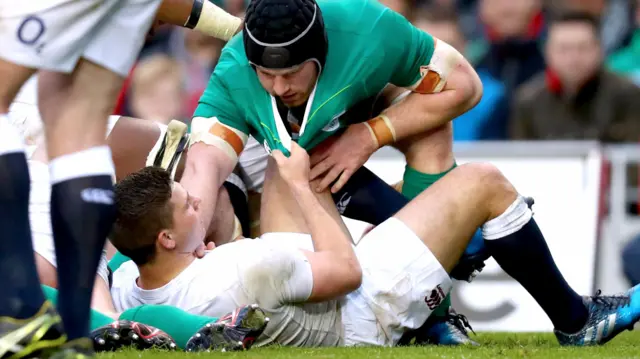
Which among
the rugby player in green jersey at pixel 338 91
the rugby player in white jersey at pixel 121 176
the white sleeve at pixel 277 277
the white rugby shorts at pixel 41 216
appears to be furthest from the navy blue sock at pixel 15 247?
the rugby player in green jersey at pixel 338 91

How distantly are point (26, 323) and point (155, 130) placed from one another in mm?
2619

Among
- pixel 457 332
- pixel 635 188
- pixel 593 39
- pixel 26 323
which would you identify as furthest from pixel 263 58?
pixel 593 39

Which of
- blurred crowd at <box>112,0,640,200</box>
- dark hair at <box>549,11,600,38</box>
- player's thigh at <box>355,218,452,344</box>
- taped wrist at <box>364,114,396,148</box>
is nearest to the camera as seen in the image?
player's thigh at <box>355,218,452,344</box>

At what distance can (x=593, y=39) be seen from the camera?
8977 millimetres

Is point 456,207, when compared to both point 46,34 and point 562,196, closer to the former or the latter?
point 46,34

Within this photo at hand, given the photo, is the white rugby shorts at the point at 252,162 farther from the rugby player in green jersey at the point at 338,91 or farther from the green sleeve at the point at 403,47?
the green sleeve at the point at 403,47

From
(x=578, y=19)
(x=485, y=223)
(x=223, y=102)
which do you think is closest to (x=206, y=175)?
(x=223, y=102)

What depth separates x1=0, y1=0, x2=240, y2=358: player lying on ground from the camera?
127 inches

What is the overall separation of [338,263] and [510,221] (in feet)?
2.30

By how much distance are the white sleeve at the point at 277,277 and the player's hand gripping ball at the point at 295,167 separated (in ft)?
1.29

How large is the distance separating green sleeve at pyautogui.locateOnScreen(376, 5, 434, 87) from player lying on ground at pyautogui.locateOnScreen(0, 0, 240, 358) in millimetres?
1656

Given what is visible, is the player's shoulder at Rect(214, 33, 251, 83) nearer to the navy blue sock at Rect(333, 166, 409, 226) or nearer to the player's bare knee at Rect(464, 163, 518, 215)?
the navy blue sock at Rect(333, 166, 409, 226)

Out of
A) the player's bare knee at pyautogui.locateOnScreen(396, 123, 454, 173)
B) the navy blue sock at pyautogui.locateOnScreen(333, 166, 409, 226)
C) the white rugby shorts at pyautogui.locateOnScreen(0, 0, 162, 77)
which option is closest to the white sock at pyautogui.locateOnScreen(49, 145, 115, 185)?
the white rugby shorts at pyautogui.locateOnScreen(0, 0, 162, 77)

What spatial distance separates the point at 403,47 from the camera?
501cm
